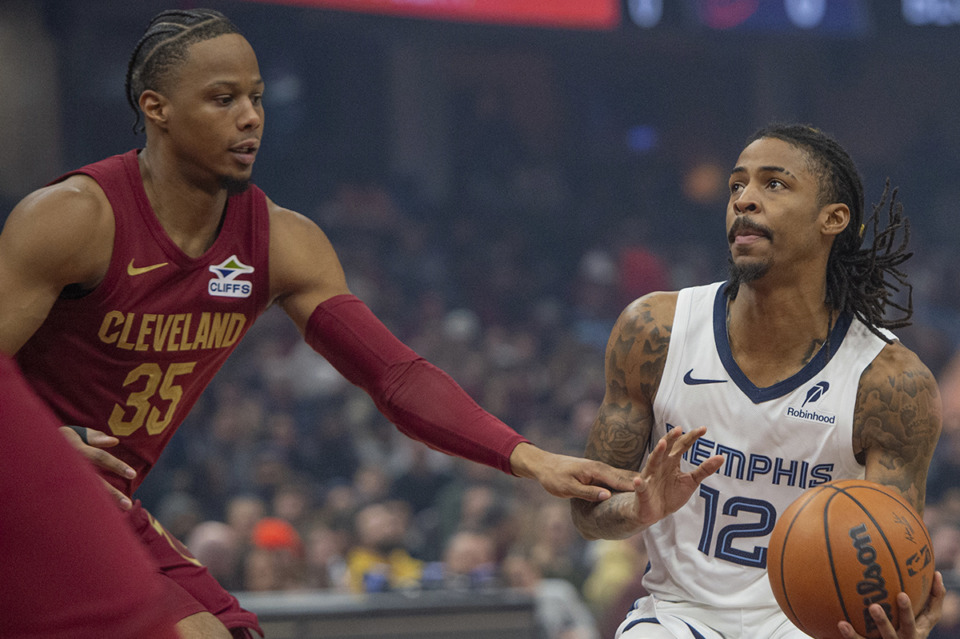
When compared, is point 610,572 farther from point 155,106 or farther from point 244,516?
point 155,106

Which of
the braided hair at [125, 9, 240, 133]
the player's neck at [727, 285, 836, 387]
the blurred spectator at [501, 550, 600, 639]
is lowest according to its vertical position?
the blurred spectator at [501, 550, 600, 639]

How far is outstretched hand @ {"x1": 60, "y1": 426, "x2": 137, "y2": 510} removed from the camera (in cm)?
233

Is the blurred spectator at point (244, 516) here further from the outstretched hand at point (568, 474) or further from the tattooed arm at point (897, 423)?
the tattooed arm at point (897, 423)

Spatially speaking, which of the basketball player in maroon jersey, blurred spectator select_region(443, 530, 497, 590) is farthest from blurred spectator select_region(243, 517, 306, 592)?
the basketball player in maroon jersey

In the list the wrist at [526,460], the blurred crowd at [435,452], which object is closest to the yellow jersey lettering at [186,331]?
the wrist at [526,460]

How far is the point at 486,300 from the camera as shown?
12.5 m


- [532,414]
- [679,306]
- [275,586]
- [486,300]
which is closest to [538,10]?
[486,300]

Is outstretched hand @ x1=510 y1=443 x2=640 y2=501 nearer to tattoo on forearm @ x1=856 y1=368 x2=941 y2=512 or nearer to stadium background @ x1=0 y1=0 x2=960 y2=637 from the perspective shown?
tattoo on forearm @ x1=856 y1=368 x2=941 y2=512

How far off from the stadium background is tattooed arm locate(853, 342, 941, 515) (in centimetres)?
311

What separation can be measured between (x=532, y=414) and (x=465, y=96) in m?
6.72

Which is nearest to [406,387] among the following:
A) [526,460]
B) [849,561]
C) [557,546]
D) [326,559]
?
[526,460]

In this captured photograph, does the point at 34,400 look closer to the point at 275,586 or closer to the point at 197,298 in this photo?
the point at 197,298

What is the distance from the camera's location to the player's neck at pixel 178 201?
2742 millimetres

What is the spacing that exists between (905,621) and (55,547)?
6.98 ft
